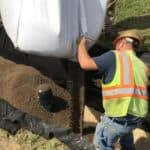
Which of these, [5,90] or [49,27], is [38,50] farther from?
[5,90]

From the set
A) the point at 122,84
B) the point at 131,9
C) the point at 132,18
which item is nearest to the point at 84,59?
the point at 122,84

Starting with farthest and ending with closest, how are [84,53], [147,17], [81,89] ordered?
1. [147,17]
2. [81,89]
3. [84,53]

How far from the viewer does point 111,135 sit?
513cm

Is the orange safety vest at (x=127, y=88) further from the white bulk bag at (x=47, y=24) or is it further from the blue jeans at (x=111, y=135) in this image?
the white bulk bag at (x=47, y=24)

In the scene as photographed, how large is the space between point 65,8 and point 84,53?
1.49 feet

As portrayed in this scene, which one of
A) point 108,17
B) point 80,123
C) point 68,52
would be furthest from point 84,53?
point 108,17

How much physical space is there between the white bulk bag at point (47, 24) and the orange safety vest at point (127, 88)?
525 millimetres

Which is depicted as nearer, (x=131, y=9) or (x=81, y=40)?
(x=81, y=40)

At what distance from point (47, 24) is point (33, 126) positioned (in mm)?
1145

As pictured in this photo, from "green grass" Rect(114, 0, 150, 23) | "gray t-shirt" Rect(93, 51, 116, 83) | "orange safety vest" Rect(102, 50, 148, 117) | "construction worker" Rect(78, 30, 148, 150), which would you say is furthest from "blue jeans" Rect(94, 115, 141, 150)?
"green grass" Rect(114, 0, 150, 23)

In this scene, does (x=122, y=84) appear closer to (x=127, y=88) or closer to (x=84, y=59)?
(x=127, y=88)

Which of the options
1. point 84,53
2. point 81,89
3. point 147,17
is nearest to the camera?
point 84,53

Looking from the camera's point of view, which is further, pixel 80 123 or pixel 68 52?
pixel 80 123

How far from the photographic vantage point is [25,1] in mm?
5184
